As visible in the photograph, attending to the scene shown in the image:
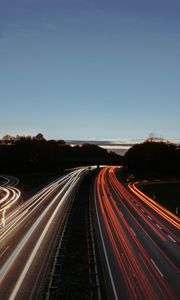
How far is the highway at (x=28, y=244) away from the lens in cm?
2461

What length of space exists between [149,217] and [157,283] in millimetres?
26070

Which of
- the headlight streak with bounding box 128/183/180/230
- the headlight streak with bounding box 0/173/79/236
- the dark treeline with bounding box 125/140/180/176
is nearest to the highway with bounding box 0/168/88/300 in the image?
the headlight streak with bounding box 0/173/79/236

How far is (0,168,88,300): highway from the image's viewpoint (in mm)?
24609

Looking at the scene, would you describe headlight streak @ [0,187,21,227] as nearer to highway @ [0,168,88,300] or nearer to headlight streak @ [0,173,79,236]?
highway @ [0,168,88,300]

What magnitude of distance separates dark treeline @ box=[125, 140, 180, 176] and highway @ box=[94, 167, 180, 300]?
3637 inches

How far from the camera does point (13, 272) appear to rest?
27.2 m

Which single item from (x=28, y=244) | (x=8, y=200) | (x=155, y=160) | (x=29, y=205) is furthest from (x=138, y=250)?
(x=155, y=160)

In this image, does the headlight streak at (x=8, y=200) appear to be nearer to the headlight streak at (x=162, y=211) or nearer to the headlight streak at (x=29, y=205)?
the headlight streak at (x=29, y=205)

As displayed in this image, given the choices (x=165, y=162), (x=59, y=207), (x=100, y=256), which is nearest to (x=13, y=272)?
(x=100, y=256)

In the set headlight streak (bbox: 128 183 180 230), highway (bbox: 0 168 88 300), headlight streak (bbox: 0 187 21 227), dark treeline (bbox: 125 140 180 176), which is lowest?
headlight streak (bbox: 128 183 180 230)

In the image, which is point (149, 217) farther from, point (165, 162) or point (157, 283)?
point (165, 162)

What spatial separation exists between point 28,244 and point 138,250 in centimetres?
1094

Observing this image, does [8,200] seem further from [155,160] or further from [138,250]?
[155,160]

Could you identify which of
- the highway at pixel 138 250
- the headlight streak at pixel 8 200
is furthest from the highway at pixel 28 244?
the highway at pixel 138 250
